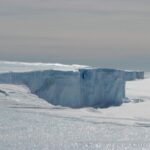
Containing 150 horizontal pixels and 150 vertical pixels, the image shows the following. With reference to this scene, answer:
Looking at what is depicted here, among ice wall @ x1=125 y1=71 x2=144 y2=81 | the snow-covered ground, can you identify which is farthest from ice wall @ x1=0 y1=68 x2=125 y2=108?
ice wall @ x1=125 y1=71 x2=144 y2=81

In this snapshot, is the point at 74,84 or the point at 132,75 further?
the point at 132,75

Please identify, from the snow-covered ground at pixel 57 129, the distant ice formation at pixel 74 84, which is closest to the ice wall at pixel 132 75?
the distant ice formation at pixel 74 84

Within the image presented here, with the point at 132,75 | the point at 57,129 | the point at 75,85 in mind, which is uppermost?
the point at 75,85

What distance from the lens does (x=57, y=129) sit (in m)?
9.41

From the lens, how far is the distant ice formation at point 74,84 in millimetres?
14425

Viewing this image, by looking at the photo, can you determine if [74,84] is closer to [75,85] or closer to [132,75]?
[75,85]

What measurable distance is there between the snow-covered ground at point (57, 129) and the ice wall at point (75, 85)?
1.88 meters

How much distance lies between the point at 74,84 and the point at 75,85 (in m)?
0.05

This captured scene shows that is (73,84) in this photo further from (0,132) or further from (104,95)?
(0,132)

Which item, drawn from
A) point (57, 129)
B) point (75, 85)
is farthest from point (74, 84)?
point (57, 129)

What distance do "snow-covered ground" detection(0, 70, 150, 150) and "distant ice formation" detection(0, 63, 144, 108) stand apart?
6.11ft

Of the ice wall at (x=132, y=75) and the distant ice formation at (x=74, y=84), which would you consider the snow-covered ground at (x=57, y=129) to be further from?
the ice wall at (x=132, y=75)

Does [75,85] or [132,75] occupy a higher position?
[75,85]

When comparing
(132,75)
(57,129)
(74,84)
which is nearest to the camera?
(57,129)
